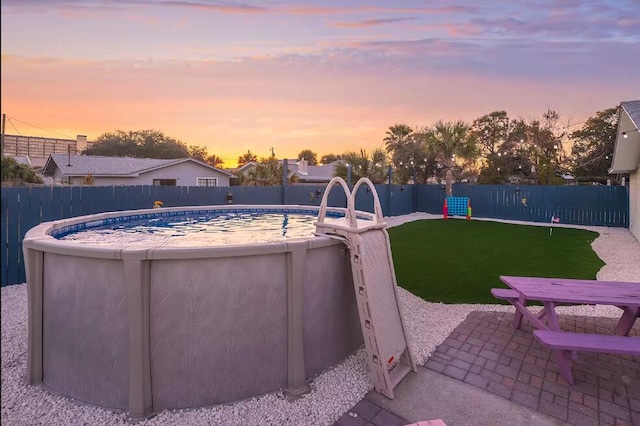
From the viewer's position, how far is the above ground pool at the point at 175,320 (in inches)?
109

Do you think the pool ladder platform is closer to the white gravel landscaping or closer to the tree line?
the white gravel landscaping

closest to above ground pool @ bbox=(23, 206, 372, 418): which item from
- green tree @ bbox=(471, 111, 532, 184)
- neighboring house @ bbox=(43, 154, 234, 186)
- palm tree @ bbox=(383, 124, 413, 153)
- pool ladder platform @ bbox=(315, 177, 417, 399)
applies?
pool ladder platform @ bbox=(315, 177, 417, 399)

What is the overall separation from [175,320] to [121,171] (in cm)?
1944

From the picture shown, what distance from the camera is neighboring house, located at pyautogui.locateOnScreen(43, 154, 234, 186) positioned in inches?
751

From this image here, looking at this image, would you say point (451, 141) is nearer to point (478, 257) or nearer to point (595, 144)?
point (478, 257)

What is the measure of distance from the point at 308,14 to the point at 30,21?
6.45 m

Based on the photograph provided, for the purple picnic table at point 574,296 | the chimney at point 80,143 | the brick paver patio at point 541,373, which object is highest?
the chimney at point 80,143

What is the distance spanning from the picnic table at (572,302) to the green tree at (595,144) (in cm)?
2546

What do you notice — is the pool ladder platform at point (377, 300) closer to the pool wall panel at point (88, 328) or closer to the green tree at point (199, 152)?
the pool wall panel at point (88, 328)

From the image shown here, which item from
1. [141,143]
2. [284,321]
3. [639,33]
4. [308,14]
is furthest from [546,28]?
[141,143]

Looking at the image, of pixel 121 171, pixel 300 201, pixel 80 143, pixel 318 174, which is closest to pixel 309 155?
pixel 318 174

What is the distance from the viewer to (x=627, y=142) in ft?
34.9

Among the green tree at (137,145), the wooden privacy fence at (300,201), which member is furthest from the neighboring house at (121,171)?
the green tree at (137,145)

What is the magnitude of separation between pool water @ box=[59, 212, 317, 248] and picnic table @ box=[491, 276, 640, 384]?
9.62ft
